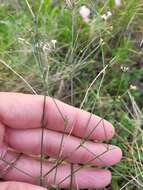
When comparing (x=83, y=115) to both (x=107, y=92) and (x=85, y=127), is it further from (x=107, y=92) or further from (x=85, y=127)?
(x=107, y=92)

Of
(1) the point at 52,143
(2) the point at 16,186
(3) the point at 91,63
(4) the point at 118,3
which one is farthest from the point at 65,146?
(4) the point at 118,3

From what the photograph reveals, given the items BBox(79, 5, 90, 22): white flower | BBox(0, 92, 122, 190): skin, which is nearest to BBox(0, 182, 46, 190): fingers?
BBox(0, 92, 122, 190): skin

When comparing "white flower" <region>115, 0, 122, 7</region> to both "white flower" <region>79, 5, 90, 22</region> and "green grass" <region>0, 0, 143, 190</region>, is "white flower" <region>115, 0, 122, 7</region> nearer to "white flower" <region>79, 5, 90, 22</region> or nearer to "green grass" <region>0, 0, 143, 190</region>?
"green grass" <region>0, 0, 143, 190</region>

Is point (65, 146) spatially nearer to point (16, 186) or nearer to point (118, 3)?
point (16, 186)

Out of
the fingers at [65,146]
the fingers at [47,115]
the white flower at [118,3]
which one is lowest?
the fingers at [65,146]

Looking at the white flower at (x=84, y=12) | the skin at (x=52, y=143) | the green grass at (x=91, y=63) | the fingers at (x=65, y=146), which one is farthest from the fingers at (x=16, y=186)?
the white flower at (x=84, y=12)

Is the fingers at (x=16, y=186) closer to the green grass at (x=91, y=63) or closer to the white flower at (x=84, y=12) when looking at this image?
the green grass at (x=91, y=63)
